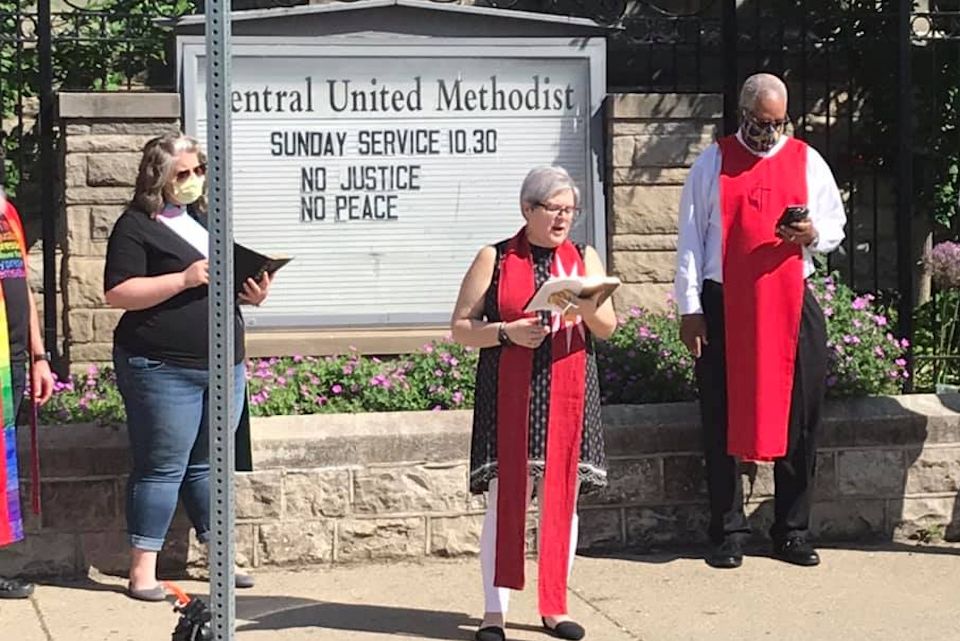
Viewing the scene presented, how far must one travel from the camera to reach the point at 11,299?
576 centimetres

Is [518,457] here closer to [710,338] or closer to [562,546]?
[562,546]

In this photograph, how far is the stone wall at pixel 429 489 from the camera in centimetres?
616

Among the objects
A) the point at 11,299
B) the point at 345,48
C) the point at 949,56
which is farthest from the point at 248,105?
the point at 949,56

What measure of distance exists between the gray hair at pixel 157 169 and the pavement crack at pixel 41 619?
1.48 m

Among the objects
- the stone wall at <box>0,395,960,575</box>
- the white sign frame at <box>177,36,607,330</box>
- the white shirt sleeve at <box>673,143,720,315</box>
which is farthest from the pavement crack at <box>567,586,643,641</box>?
the white sign frame at <box>177,36,607,330</box>

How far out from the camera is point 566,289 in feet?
16.5

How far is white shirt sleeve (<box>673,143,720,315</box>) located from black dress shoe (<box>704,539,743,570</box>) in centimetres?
94

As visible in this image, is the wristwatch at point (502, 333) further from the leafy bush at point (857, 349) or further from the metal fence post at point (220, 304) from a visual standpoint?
the leafy bush at point (857, 349)

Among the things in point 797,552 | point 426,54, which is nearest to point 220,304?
point 797,552

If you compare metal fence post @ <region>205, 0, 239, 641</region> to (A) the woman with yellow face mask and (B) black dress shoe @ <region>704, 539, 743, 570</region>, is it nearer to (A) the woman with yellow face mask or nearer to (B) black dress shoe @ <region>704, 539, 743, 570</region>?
(A) the woman with yellow face mask

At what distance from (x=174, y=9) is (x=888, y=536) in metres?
4.51

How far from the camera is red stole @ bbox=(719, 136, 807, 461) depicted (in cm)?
627

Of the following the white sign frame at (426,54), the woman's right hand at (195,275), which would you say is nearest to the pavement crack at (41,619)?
the woman's right hand at (195,275)

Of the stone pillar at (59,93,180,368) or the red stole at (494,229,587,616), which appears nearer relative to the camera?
the red stole at (494,229,587,616)
